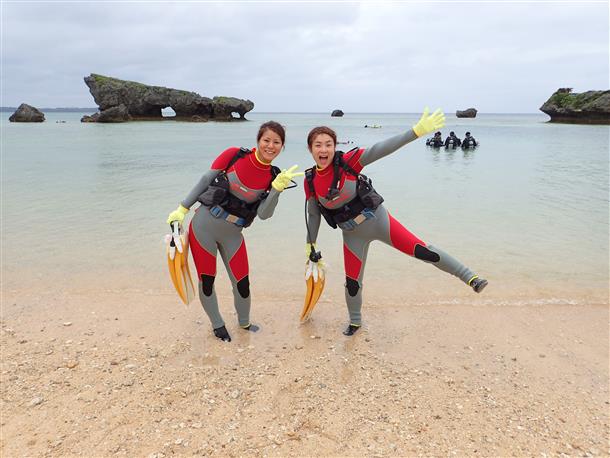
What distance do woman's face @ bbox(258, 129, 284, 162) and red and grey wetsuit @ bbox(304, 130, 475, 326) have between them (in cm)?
42

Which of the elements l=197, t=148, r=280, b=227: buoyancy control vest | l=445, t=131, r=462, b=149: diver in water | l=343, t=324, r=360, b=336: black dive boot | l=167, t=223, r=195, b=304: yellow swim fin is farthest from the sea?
l=445, t=131, r=462, b=149: diver in water

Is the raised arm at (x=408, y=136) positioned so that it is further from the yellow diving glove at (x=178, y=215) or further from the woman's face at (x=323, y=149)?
the yellow diving glove at (x=178, y=215)

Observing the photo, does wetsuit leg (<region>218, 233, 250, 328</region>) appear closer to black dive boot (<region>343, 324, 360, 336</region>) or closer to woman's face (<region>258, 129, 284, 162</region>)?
woman's face (<region>258, 129, 284, 162</region>)

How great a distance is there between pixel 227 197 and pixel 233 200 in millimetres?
59

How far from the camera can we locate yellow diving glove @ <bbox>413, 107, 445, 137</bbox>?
326cm

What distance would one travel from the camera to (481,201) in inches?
394

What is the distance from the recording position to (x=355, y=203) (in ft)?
11.6

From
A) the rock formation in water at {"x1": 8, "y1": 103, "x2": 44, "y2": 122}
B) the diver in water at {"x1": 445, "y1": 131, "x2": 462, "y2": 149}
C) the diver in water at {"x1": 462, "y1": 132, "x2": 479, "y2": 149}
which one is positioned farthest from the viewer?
the rock formation in water at {"x1": 8, "y1": 103, "x2": 44, "y2": 122}

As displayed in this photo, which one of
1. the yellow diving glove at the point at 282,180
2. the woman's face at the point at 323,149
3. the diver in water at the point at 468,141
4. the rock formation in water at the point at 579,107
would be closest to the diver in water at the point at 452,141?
the diver in water at the point at 468,141

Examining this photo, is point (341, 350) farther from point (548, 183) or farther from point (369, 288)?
point (548, 183)

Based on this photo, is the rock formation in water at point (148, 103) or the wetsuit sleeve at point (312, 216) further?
the rock formation in water at point (148, 103)

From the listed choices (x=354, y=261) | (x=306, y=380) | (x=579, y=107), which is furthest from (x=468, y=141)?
Answer: (x=579, y=107)

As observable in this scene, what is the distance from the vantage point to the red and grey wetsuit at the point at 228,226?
340 centimetres

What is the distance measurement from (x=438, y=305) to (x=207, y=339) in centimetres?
253
